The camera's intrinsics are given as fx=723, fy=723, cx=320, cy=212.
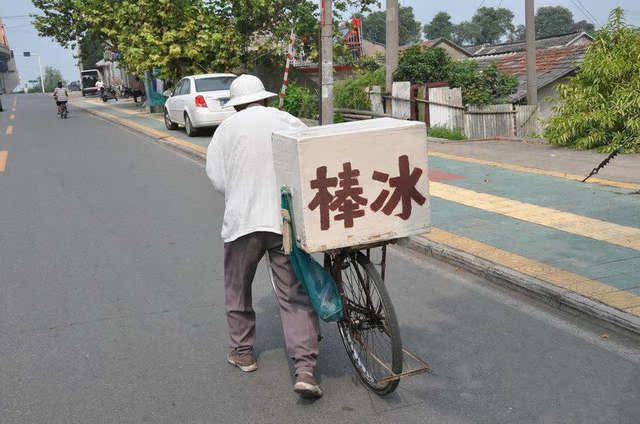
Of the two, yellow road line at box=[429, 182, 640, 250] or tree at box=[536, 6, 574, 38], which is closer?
yellow road line at box=[429, 182, 640, 250]

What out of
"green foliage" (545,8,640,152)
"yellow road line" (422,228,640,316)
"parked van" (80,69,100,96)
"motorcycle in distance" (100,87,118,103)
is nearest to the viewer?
"yellow road line" (422,228,640,316)

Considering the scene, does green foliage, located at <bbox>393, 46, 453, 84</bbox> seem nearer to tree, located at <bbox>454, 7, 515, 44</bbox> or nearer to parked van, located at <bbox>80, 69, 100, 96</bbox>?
parked van, located at <bbox>80, 69, 100, 96</bbox>

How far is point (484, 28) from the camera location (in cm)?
10831

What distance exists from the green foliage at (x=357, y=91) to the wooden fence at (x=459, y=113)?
205 cm

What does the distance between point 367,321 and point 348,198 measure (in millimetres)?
822

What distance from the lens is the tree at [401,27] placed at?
113 meters

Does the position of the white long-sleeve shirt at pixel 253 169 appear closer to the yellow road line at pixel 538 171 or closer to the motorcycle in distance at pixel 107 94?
the yellow road line at pixel 538 171

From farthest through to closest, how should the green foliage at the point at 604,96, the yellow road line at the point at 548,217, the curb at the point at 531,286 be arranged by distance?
1. the green foliage at the point at 604,96
2. the yellow road line at the point at 548,217
3. the curb at the point at 531,286

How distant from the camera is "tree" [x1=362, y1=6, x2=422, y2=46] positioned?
11256 centimetres

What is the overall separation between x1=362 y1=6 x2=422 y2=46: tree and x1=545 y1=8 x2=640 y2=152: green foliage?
327 ft

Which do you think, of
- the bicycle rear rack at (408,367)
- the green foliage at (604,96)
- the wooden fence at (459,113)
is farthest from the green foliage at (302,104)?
the bicycle rear rack at (408,367)

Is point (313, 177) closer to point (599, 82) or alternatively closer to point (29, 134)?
point (599, 82)

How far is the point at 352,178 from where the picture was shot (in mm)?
3588

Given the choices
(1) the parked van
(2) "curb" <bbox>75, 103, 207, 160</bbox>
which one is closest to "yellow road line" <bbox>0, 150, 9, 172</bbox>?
(2) "curb" <bbox>75, 103, 207, 160</bbox>
